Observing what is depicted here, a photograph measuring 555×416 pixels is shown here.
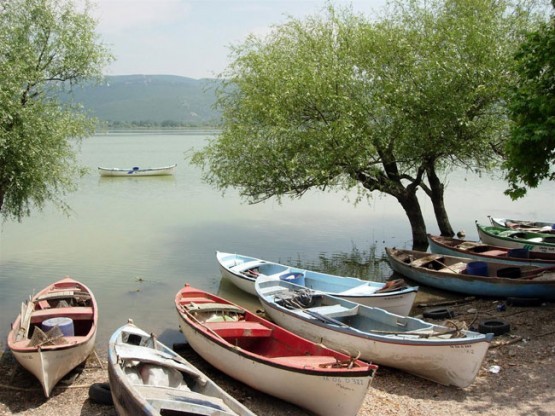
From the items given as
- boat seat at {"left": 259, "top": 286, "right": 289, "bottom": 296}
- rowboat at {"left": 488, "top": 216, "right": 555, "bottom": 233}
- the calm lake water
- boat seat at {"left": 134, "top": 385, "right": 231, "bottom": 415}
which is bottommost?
the calm lake water

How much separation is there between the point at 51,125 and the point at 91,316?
267 inches

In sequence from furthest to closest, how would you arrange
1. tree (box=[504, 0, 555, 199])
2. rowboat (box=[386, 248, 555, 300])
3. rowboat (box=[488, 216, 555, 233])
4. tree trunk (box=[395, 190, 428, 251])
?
tree trunk (box=[395, 190, 428, 251]), rowboat (box=[488, 216, 555, 233]), rowboat (box=[386, 248, 555, 300]), tree (box=[504, 0, 555, 199])

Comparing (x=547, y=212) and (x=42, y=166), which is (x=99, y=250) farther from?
(x=547, y=212)

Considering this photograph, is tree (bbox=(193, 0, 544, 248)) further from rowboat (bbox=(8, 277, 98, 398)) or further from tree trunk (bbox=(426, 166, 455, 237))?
rowboat (bbox=(8, 277, 98, 398))

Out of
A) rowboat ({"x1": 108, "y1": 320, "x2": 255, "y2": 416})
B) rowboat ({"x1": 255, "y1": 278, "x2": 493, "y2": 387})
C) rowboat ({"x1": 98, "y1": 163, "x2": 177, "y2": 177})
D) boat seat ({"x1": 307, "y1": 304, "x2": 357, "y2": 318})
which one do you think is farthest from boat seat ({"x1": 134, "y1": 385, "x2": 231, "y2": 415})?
rowboat ({"x1": 98, "y1": 163, "x2": 177, "y2": 177})

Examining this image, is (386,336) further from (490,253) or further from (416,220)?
(416,220)

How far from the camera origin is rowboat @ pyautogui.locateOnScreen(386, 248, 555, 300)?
14781 millimetres

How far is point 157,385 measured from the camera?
355 inches

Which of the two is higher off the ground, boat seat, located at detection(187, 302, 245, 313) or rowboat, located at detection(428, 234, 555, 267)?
rowboat, located at detection(428, 234, 555, 267)

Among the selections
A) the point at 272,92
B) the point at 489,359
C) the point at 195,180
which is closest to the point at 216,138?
the point at 272,92

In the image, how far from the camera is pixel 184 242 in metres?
25.5

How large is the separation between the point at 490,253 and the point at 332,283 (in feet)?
19.4

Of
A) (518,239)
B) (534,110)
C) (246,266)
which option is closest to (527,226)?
(518,239)

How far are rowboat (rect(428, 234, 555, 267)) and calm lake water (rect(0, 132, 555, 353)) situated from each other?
7.67ft
